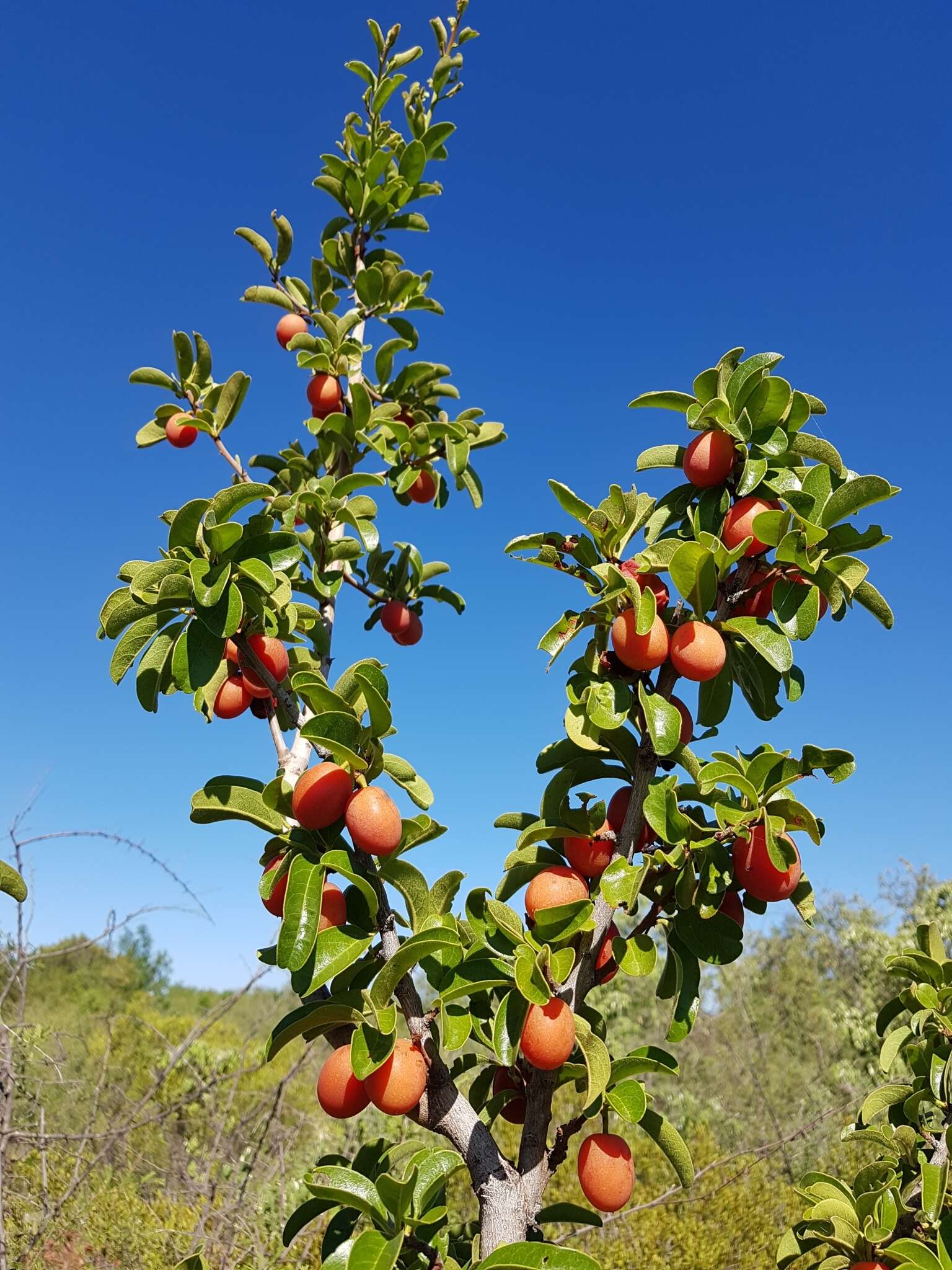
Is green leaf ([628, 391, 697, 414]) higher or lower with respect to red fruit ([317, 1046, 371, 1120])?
higher

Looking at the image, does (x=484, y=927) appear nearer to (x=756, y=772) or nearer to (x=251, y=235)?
(x=756, y=772)

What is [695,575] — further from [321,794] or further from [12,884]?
[12,884]

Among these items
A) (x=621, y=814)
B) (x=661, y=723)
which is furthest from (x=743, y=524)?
(x=621, y=814)

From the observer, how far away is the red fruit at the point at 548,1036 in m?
1.29

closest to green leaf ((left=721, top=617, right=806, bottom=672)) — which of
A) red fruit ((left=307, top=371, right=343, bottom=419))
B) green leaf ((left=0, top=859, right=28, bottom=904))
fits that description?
green leaf ((left=0, top=859, right=28, bottom=904))

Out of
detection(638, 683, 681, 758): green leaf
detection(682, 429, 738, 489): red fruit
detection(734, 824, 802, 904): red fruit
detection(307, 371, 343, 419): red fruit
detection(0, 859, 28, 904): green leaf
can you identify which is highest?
detection(307, 371, 343, 419): red fruit

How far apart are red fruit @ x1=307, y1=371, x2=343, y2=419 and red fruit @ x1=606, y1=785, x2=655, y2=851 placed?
64.6 inches

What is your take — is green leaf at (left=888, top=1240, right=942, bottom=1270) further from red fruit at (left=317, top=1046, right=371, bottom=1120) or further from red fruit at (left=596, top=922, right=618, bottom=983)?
red fruit at (left=317, top=1046, right=371, bottom=1120)

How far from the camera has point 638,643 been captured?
4.65 feet

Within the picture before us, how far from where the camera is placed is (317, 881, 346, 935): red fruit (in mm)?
1420

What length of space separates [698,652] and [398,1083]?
2.78ft

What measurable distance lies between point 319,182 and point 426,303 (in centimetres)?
57

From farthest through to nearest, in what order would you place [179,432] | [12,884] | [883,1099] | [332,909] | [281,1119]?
[281,1119], [179,432], [883,1099], [332,909], [12,884]

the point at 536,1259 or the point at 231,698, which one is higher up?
the point at 231,698
